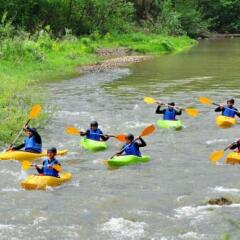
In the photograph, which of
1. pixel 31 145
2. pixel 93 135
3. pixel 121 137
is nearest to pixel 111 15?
pixel 93 135

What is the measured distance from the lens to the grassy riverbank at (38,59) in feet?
51.3

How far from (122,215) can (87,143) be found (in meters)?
4.62

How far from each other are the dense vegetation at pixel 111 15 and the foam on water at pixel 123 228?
Result: 27465 mm

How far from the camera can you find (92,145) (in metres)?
13.7

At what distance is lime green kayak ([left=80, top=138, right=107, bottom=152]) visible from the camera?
13.7 metres

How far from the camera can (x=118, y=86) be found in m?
23.5

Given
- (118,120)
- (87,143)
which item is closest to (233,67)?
(118,120)

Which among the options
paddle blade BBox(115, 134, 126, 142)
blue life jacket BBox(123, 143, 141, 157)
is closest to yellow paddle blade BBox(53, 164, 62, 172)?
blue life jacket BBox(123, 143, 141, 157)

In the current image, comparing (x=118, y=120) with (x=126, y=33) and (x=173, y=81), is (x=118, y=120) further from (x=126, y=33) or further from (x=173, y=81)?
(x=126, y=33)

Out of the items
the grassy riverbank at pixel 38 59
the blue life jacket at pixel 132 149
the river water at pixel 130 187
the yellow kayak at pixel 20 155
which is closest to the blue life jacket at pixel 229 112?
the river water at pixel 130 187

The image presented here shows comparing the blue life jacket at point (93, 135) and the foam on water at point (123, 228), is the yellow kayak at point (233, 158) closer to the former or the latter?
the blue life jacket at point (93, 135)

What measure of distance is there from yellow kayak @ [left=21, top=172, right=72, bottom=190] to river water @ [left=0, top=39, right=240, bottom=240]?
0.15 m

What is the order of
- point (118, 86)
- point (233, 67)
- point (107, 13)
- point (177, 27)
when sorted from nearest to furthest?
point (118, 86), point (233, 67), point (107, 13), point (177, 27)

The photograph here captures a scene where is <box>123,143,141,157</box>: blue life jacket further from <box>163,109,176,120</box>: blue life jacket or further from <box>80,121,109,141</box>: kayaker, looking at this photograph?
<box>163,109,176,120</box>: blue life jacket
